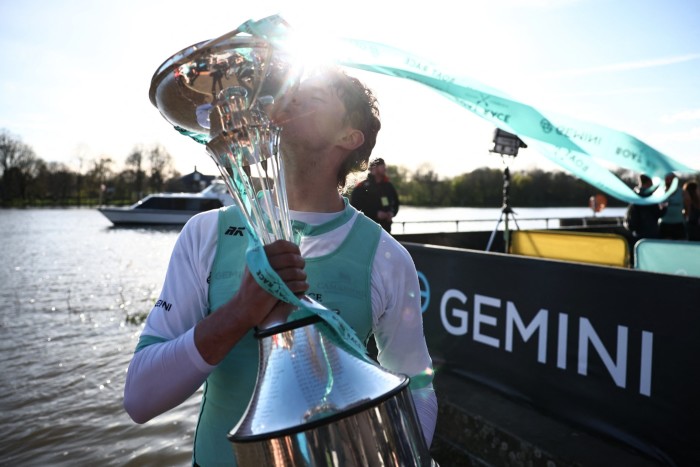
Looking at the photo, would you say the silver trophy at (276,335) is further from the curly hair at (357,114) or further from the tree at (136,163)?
the tree at (136,163)

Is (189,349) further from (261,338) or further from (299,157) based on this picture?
(299,157)

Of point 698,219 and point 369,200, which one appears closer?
point 369,200

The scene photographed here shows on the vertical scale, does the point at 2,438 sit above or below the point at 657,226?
below

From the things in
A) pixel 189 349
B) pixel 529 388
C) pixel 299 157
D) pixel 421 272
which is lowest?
pixel 529 388

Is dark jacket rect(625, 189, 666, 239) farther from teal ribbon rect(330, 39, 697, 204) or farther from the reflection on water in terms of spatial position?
the reflection on water

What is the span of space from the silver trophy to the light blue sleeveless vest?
0.19 m

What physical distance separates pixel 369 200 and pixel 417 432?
23.2ft

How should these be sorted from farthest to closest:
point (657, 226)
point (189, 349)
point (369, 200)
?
point (657, 226) → point (369, 200) → point (189, 349)

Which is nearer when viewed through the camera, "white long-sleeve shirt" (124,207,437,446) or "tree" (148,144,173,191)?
"white long-sleeve shirt" (124,207,437,446)

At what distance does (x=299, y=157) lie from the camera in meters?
1.32

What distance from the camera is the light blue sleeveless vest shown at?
1186 millimetres

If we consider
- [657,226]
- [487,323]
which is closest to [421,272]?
[487,323]

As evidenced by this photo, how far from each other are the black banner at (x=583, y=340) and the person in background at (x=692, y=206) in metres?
7.14

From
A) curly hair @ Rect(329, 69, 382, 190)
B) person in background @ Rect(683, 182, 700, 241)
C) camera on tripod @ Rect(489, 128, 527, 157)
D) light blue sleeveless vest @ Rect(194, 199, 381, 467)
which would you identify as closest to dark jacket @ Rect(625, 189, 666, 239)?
person in background @ Rect(683, 182, 700, 241)
